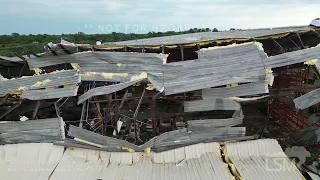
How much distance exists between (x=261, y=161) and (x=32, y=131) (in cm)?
530

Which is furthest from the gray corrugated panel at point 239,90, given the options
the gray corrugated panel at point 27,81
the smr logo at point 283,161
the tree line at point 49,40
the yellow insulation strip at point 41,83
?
the tree line at point 49,40

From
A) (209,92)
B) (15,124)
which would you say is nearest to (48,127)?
(15,124)

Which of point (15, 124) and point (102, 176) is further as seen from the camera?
point (15, 124)

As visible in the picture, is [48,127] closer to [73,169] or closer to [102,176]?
[73,169]

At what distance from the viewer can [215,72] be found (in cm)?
753

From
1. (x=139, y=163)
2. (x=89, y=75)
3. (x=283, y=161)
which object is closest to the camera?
(x=283, y=161)

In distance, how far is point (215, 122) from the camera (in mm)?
7477

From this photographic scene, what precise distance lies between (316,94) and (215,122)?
2.42 m

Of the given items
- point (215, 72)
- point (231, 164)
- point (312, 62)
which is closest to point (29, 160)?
point (231, 164)

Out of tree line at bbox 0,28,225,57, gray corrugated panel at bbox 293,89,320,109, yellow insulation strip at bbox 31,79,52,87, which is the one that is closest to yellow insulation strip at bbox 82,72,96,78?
yellow insulation strip at bbox 31,79,52,87

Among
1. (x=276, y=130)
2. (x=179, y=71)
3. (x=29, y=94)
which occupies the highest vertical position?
(x=179, y=71)

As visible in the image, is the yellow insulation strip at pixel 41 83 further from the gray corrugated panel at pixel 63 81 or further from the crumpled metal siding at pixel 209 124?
the crumpled metal siding at pixel 209 124

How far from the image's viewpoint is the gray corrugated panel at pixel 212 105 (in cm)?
746

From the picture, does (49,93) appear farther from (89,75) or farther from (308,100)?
(308,100)
